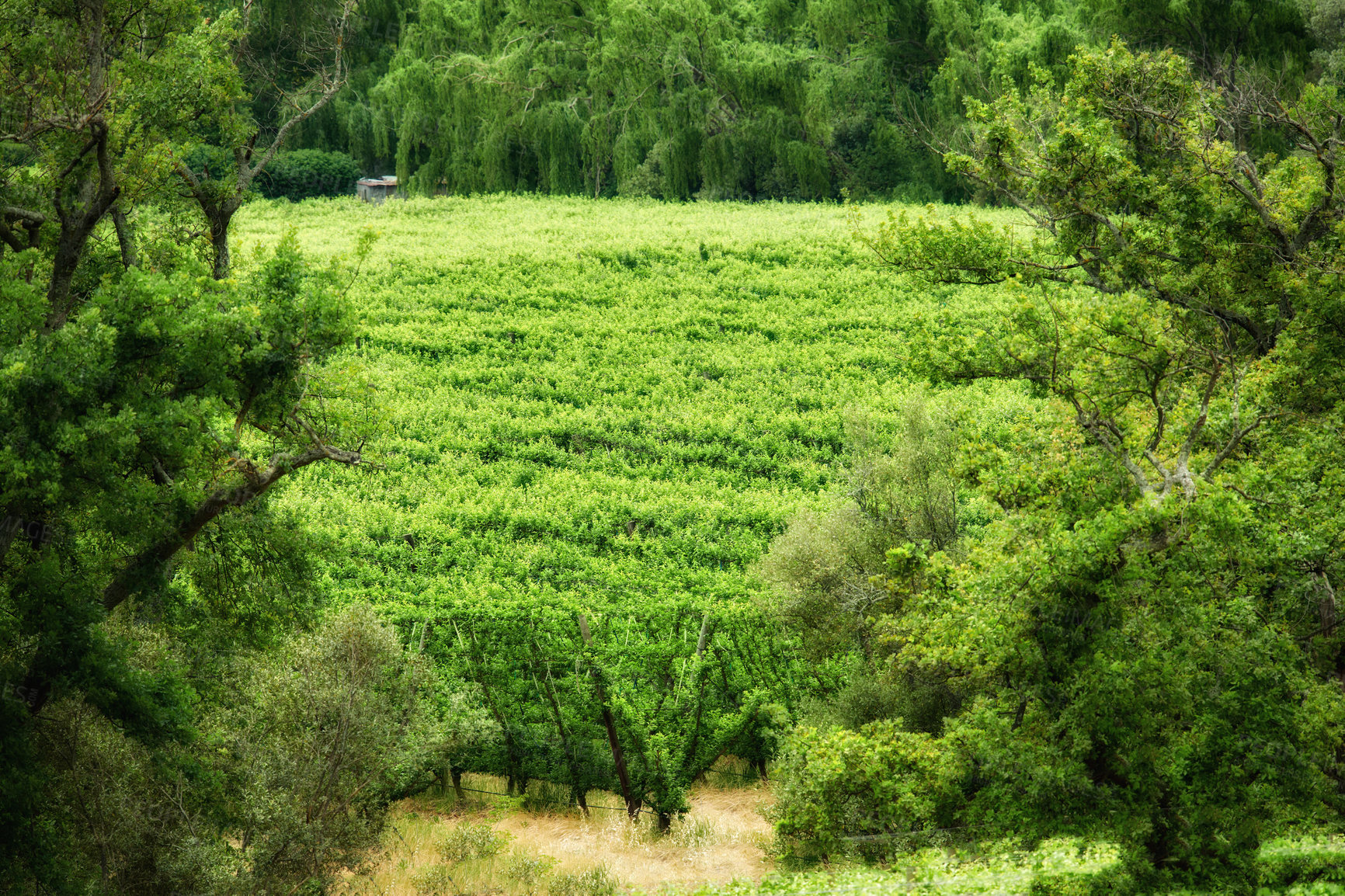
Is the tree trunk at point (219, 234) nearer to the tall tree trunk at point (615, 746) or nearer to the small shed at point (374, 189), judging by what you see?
the tall tree trunk at point (615, 746)

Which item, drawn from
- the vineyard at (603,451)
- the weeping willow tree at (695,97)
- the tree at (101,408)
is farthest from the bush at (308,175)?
the tree at (101,408)

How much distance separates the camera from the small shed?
56.0 meters

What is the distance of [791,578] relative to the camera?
17016mm

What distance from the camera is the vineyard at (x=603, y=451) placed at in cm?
1648

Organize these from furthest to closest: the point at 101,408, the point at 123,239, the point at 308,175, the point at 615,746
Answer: the point at 308,175 → the point at 615,746 → the point at 123,239 → the point at 101,408

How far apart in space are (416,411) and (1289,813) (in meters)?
23.4

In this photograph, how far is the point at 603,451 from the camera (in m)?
28.3

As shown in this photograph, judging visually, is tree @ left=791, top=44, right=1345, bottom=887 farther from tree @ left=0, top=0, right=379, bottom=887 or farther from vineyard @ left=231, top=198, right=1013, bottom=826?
tree @ left=0, top=0, right=379, bottom=887

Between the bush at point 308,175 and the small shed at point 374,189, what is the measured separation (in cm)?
79

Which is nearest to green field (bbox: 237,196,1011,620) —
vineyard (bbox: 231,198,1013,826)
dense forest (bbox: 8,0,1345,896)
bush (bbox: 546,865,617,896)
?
vineyard (bbox: 231,198,1013,826)

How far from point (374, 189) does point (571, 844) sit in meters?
46.7

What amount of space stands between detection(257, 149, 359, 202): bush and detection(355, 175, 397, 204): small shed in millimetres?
788

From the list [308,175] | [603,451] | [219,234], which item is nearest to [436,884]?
[219,234]

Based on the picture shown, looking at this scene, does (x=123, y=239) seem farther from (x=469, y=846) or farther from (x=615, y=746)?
(x=615, y=746)
